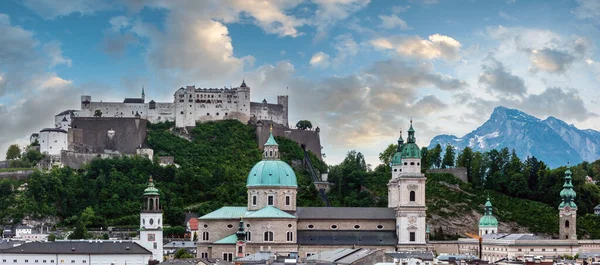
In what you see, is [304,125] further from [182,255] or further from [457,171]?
[182,255]

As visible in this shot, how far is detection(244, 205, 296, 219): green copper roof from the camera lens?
80875 mm

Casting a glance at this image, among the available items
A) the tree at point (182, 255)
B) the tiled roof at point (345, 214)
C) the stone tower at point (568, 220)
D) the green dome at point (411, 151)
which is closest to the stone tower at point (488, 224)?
the stone tower at point (568, 220)

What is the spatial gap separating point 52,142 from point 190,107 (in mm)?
20078

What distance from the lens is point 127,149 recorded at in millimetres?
123938

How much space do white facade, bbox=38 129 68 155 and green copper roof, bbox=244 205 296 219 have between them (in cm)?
4521

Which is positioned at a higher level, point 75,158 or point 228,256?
point 75,158

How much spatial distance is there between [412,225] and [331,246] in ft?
23.2

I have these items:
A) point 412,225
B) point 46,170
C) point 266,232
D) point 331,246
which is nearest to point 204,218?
point 266,232

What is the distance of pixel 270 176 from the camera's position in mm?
85312

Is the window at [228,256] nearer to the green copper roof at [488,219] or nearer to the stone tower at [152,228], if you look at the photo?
the stone tower at [152,228]

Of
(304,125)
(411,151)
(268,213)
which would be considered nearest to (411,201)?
(411,151)

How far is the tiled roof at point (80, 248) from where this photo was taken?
72.7 metres

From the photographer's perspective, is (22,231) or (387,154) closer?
(22,231)

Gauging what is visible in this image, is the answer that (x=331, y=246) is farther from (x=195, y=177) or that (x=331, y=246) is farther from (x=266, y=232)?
(x=195, y=177)
